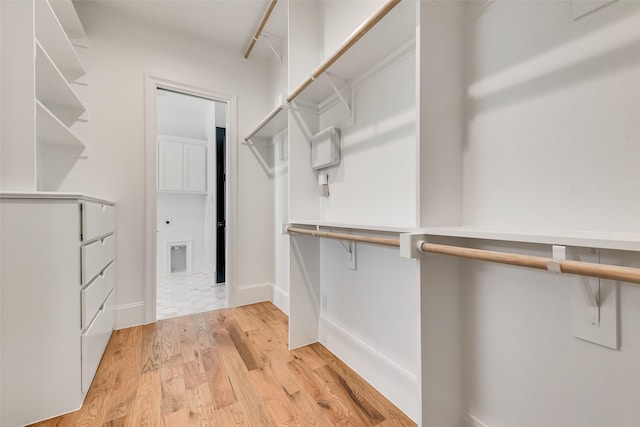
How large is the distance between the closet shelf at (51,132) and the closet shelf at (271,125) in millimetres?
1308

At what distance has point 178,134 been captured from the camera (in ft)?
15.1

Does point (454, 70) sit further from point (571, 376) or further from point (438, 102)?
point (571, 376)

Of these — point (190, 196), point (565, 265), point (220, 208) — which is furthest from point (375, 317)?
point (190, 196)

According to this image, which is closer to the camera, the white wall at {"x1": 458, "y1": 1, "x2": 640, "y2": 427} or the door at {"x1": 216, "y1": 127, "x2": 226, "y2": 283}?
the white wall at {"x1": 458, "y1": 1, "x2": 640, "y2": 427}

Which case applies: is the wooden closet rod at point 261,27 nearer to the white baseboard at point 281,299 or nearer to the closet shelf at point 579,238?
the closet shelf at point 579,238

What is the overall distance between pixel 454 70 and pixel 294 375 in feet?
5.59

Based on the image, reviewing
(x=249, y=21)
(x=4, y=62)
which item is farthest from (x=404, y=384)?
(x=249, y=21)

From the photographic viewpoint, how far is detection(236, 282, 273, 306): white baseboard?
2.65 metres

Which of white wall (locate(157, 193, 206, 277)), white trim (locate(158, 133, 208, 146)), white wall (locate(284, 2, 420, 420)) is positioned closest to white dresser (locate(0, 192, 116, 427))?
white wall (locate(284, 2, 420, 420))

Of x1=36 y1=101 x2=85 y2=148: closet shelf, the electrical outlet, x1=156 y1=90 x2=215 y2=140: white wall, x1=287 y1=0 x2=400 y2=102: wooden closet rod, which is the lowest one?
the electrical outlet

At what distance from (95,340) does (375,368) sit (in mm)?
1625

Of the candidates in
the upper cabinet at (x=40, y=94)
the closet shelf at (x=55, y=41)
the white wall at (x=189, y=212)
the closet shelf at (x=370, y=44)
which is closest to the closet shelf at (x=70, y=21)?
the upper cabinet at (x=40, y=94)

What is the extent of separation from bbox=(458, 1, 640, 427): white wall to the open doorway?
3063 millimetres

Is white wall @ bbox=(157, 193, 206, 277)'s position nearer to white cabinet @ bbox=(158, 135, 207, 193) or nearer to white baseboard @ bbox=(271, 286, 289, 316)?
white cabinet @ bbox=(158, 135, 207, 193)
